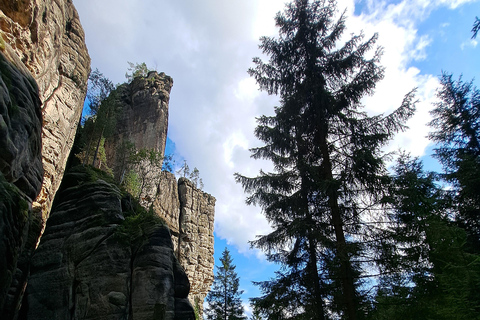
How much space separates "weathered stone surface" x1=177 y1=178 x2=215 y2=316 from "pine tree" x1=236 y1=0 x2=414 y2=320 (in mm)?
23567

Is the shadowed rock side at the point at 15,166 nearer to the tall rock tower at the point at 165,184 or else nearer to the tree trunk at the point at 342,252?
the tree trunk at the point at 342,252

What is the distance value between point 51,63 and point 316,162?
13193 millimetres

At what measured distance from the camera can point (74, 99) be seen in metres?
16.6

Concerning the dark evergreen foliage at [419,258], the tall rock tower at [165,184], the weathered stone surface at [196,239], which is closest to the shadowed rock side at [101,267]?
the dark evergreen foliage at [419,258]

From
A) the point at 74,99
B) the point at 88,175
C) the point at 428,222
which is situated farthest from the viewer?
the point at 74,99

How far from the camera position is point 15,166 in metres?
6.80

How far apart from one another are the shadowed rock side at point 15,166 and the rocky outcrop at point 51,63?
102 inches

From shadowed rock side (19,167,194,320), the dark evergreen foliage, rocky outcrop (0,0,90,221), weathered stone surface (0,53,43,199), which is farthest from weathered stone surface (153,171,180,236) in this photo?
the dark evergreen foliage

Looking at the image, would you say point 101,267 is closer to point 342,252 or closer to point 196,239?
point 342,252

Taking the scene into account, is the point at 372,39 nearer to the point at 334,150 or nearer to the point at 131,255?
the point at 334,150

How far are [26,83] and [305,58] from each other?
949 centimetres

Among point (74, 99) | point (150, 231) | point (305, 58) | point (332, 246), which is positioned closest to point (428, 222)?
point (332, 246)

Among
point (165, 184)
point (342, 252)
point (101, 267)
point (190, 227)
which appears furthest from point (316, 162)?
point (190, 227)

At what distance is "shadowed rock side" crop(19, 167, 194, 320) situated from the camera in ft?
29.7
